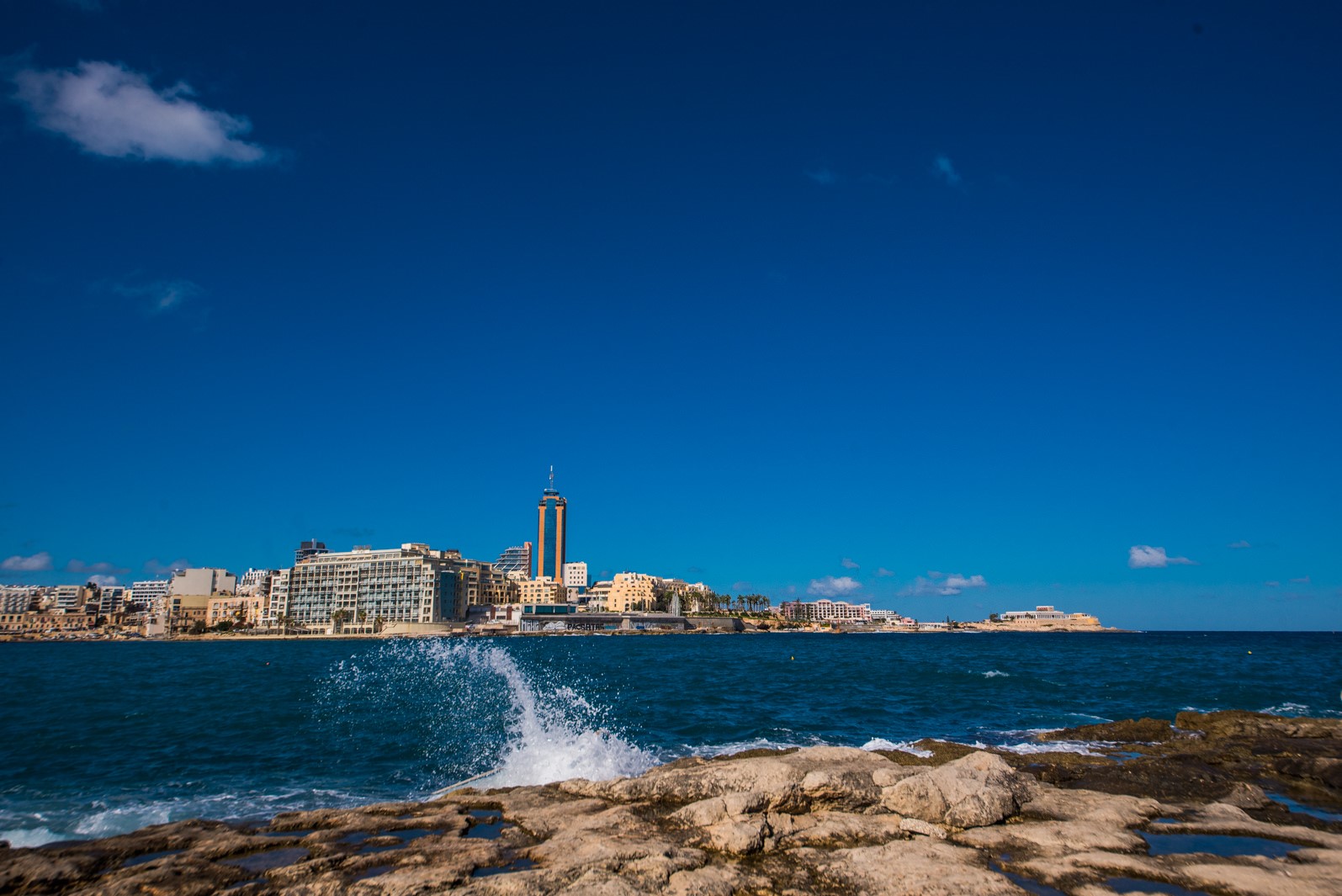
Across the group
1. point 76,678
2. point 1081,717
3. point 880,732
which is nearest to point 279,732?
point 880,732

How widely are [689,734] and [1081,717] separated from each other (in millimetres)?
17816

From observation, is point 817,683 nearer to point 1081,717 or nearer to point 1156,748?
point 1081,717

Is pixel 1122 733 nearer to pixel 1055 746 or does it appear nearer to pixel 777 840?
pixel 1055 746

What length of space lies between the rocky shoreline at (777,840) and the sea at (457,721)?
4479 mm

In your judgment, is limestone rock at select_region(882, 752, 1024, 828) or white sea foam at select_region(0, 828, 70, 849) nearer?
limestone rock at select_region(882, 752, 1024, 828)

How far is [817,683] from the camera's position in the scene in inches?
1847

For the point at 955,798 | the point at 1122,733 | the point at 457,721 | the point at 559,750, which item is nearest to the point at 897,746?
the point at 1122,733

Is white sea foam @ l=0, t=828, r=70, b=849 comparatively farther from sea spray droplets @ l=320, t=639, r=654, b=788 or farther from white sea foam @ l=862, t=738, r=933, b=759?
white sea foam @ l=862, t=738, r=933, b=759

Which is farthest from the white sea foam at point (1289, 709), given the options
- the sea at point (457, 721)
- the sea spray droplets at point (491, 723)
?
the sea spray droplets at point (491, 723)

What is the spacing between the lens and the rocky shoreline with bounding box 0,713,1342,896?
9.98 metres

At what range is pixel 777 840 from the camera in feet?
38.7

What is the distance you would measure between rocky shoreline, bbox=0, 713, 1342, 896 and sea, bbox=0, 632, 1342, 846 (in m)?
4.48

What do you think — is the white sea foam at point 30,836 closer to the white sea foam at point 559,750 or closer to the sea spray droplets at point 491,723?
the sea spray droplets at point 491,723

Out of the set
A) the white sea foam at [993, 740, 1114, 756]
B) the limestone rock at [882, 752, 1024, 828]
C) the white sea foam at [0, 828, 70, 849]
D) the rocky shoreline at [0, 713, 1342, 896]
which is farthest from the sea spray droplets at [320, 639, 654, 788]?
the white sea foam at [993, 740, 1114, 756]
